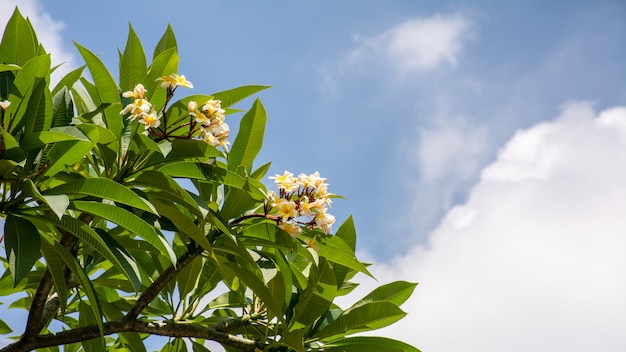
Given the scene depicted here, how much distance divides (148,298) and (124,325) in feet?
0.43

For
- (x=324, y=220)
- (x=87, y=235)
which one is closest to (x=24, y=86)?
(x=87, y=235)

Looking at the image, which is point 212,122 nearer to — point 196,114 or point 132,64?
point 196,114

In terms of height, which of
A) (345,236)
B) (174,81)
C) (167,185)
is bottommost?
(167,185)

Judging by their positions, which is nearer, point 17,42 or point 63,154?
point 63,154

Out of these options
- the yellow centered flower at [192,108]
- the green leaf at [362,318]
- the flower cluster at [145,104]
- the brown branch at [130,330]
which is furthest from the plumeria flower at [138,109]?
the green leaf at [362,318]

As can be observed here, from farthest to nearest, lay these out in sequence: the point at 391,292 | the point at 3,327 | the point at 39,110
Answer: the point at 3,327
the point at 391,292
the point at 39,110

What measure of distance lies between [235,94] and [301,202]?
17.7 inches

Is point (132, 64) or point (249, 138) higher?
point (132, 64)

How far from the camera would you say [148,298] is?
86.1 inches

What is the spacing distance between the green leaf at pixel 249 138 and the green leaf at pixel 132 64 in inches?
14.0

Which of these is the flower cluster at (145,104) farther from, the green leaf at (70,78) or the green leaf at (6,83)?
the green leaf at (6,83)

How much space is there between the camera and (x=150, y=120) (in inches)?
78.3

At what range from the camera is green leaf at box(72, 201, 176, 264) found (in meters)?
1.77

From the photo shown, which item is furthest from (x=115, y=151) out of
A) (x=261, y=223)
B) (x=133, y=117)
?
(x=261, y=223)
